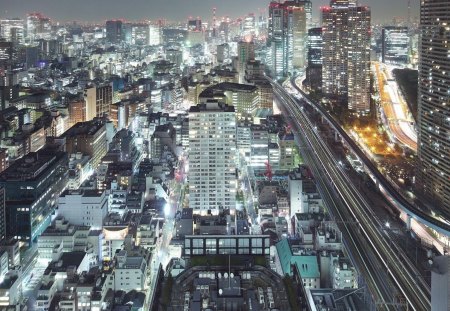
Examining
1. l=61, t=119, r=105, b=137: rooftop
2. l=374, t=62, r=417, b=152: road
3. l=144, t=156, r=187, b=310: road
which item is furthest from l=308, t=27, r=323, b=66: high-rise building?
l=144, t=156, r=187, b=310: road

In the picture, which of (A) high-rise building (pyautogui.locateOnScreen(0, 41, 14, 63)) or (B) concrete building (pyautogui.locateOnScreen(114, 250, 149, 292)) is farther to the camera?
(A) high-rise building (pyautogui.locateOnScreen(0, 41, 14, 63))

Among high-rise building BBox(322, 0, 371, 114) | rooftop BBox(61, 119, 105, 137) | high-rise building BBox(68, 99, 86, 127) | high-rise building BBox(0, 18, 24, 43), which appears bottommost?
rooftop BBox(61, 119, 105, 137)

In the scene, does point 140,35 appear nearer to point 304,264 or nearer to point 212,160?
point 212,160

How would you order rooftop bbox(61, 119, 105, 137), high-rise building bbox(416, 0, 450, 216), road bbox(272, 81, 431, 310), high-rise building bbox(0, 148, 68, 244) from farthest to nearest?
rooftop bbox(61, 119, 105, 137), high-rise building bbox(416, 0, 450, 216), high-rise building bbox(0, 148, 68, 244), road bbox(272, 81, 431, 310)

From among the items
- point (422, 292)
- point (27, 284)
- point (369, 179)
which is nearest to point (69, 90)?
point (369, 179)

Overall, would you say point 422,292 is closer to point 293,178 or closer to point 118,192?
point 293,178

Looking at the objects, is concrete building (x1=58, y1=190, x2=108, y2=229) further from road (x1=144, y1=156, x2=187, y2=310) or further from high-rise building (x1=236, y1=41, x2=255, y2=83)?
high-rise building (x1=236, y1=41, x2=255, y2=83)
